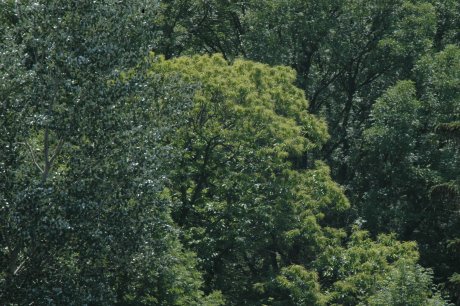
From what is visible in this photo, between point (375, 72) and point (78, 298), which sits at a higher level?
point (375, 72)

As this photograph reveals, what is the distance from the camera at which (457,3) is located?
3347 cm

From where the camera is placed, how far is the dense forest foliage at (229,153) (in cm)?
1723

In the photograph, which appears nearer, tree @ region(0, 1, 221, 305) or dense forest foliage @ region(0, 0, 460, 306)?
tree @ region(0, 1, 221, 305)

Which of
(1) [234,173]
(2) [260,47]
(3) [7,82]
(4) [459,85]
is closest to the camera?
(3) [7,82]

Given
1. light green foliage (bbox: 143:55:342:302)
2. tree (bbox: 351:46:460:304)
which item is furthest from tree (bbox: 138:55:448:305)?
tree (bbox: 351:46:460:304)

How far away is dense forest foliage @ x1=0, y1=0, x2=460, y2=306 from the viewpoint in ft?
56.5

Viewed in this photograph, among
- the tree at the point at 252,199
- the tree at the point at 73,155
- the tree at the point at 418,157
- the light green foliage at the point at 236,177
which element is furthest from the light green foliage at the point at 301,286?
the tree at the point at 73,155

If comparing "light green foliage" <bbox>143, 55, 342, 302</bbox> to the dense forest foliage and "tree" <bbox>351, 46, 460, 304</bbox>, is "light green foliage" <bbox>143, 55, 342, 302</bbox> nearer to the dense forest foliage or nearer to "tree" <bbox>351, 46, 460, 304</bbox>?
the dense forest foliage

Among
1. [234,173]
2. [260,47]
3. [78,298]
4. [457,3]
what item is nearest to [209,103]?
[234,173]

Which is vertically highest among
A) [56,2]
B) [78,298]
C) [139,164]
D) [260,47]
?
[260,47]

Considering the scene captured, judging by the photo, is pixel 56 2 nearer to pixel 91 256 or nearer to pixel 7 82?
pixel 7 82

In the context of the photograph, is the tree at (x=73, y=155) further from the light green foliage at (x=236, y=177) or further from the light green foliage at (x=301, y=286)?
the light green foliage at (x=301, y=286)

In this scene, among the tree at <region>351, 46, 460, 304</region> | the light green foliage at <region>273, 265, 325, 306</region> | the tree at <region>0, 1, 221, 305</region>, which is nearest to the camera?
the tree at <region>0, 1, 221, 305</region>

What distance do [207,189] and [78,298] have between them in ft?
28.2
